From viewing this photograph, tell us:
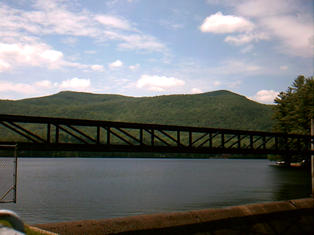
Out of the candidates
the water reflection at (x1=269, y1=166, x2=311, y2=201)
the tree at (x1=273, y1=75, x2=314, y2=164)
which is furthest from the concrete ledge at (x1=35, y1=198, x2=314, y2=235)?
the tree at (x1=273, y1=75, x2=314, y2=164)

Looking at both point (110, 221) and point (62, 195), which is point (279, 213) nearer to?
point (110, 221)

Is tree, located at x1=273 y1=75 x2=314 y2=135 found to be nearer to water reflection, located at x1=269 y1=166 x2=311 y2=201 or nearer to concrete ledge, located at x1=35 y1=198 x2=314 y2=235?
water reflection, located at x1=269 y1=166 x2=311 y2=201

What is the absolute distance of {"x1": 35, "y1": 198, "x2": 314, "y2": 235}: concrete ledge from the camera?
37.8ft

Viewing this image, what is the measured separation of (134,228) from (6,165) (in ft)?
16.5

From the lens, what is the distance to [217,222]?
47.7 ft

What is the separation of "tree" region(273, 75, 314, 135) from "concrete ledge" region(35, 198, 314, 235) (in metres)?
58.8

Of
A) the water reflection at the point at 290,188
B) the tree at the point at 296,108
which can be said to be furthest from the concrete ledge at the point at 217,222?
the tree at the point at 296,108

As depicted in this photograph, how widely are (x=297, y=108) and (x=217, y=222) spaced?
7133 cm

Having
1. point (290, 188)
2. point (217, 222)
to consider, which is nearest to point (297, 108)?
point (290, 188)

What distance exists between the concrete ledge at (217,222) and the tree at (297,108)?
5877cm

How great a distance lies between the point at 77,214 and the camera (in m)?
30.8

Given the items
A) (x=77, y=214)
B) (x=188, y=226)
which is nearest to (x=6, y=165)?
(x=188, y=226)

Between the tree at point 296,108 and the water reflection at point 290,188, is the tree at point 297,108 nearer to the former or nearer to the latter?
the tree at point 296,108

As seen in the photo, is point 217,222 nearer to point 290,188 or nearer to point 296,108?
point 290,188
